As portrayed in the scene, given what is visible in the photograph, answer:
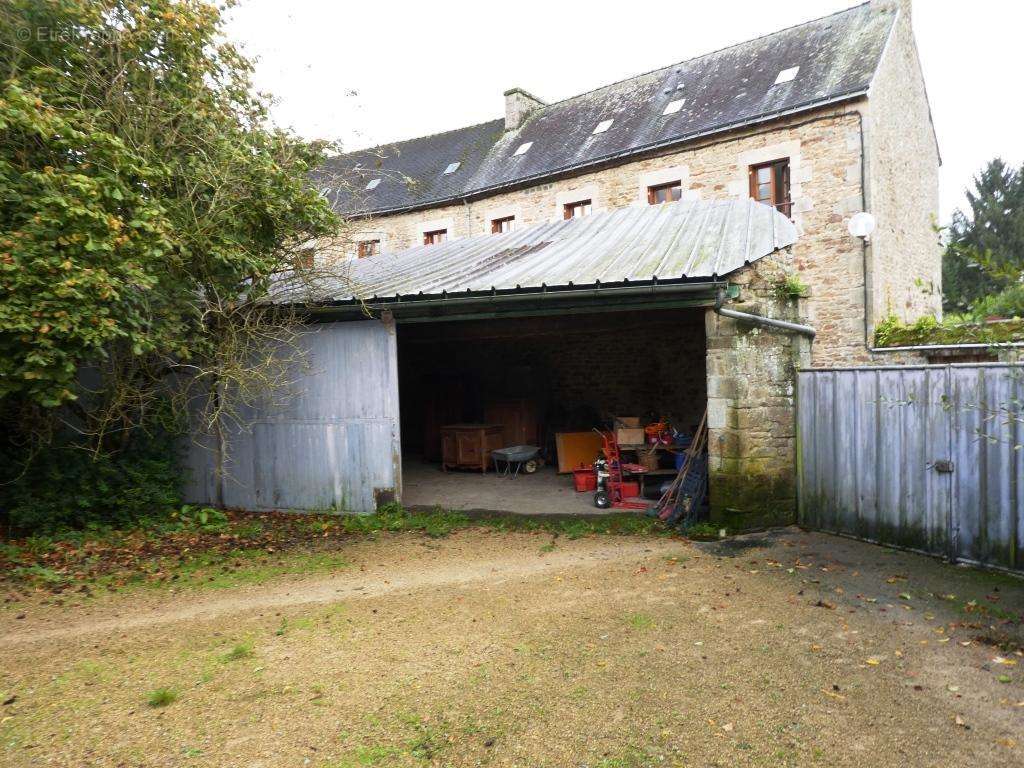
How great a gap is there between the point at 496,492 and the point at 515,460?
135cm

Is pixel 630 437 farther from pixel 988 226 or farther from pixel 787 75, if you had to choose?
pixel 988 226

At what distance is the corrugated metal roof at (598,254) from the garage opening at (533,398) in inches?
39.0

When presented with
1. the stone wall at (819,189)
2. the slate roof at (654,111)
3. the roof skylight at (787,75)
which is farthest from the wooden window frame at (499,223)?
the roof skylight at (787,75)

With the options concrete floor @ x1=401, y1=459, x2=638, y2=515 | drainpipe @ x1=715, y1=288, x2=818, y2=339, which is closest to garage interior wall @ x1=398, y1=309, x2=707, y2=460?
concrete floor @ x1=401, y1=459, x2=638, y2=515

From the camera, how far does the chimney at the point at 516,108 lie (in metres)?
18.4

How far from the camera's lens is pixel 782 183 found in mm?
12359

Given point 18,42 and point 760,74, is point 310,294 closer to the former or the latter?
point 18,42

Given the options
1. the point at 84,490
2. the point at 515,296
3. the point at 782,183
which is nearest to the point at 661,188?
the point at 782,183

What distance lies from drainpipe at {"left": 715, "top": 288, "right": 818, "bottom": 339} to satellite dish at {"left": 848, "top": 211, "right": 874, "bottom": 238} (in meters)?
5.57

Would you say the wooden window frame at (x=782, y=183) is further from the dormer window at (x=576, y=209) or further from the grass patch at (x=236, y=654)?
the grass patch at (x=236, y=654)

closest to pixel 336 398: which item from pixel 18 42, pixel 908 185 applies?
Result: pixel 18 42

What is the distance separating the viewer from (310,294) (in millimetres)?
Answer: 7672

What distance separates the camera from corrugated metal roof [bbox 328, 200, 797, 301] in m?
6.91

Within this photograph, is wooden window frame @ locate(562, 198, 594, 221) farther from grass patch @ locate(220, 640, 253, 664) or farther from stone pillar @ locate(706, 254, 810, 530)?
grass patch @ locate(220, 640, 253, 664)
